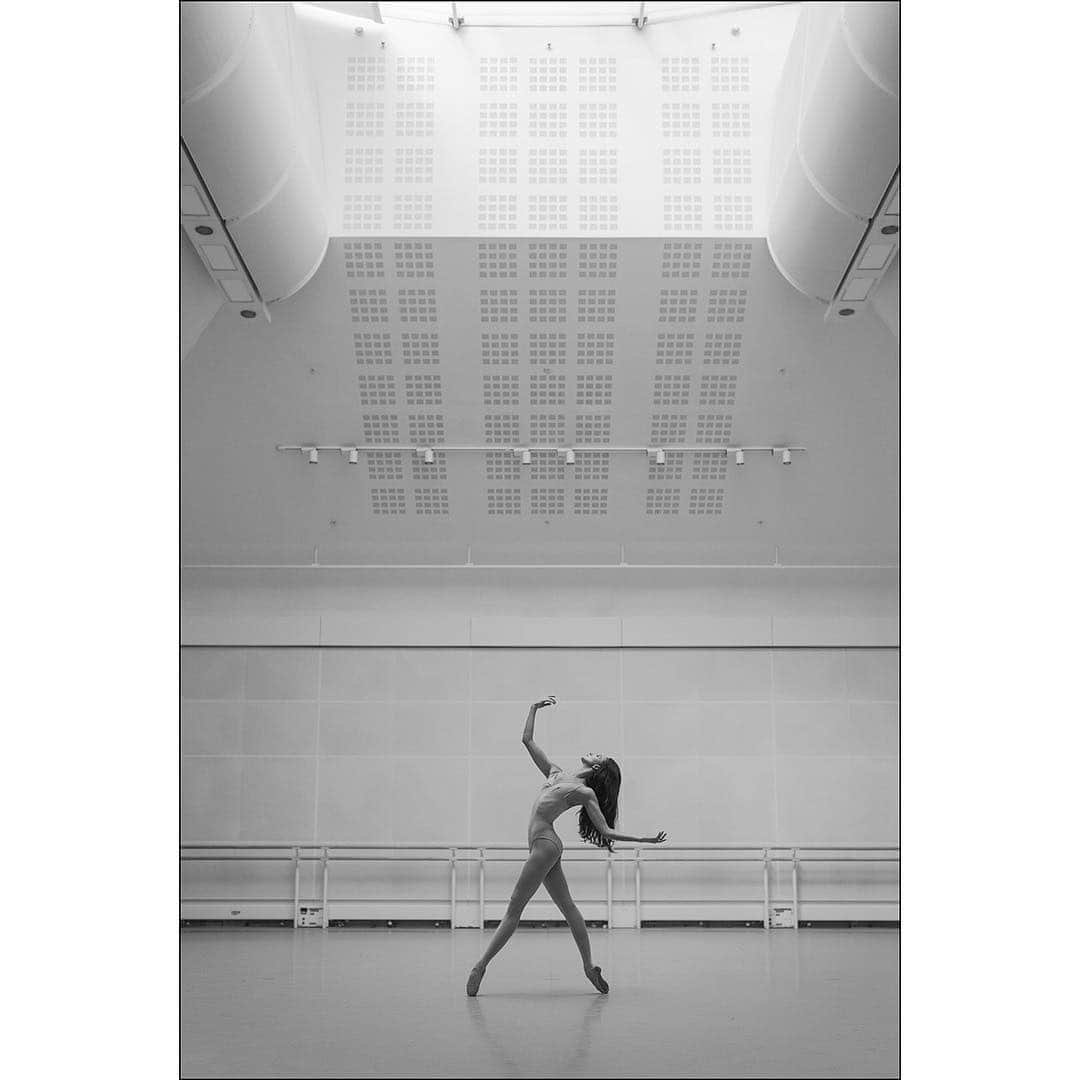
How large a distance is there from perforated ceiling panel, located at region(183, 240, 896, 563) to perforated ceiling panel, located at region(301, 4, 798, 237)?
0.23 meters

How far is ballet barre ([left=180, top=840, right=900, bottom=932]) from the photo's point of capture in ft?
45.3

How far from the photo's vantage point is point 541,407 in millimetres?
12047

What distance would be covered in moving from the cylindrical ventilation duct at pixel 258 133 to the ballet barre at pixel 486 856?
6.49 metres

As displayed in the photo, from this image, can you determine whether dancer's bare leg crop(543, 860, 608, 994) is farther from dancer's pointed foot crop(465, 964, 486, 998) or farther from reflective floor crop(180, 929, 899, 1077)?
dancer's pointed foot crop(465, 964, 486, 998)

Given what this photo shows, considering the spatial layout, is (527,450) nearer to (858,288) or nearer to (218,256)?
(858,288)

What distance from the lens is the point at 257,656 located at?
14.4 m

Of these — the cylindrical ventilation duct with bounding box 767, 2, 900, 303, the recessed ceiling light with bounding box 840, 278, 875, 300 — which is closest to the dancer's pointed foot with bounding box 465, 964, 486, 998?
the cylindrical ventilation duct with bounding box 767, 2, 900, 303

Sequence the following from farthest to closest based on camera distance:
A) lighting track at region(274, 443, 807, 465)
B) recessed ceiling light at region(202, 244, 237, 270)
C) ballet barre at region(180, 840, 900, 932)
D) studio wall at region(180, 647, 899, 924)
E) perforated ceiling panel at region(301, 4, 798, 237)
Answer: studio wall at region(180, 647, 899, 924), ballet barre at region(180, 840, 900, 932), lighting track at region(274, 443, 807, 465), perforated ceiling panel at region(301, 4, 798, 237), recessed ceiling light at region(202, 244, 237, 270)

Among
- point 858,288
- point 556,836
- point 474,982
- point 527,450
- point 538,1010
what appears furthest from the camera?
point 527,450

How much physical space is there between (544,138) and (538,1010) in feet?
22.9

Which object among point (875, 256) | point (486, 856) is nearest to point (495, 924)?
point (486, 856)

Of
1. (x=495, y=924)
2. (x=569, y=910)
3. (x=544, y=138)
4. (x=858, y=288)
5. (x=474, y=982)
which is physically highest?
(x=544, y=138)
